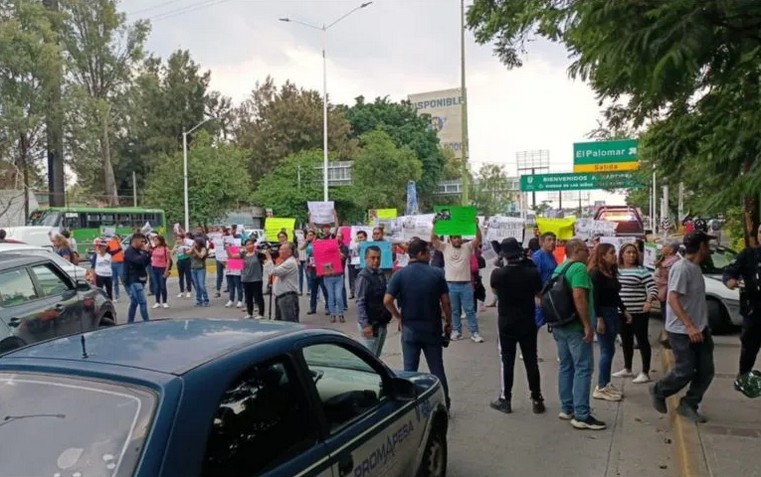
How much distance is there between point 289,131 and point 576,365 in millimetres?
54058

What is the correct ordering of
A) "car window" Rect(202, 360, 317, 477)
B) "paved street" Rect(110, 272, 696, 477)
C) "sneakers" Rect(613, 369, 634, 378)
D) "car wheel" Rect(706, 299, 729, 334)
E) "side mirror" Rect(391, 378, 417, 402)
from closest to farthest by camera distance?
1. "car window" Rect(202, 360, 317, 477)
2. "side mirror" Rect(391, 378, 417, 402)
3. "paved street" Rect(110, 272, 696, 477)
4. "sneakers" Rect(613, 369, 634, 378)
5. "car wheel" Rect(706, 299, 729, 334)

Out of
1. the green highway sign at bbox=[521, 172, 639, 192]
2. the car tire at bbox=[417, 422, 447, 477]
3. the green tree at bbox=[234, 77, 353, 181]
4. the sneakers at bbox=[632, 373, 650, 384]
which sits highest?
the green tree at bbox=[234, 77, 353, 181]

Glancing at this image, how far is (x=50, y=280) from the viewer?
815 centimetres

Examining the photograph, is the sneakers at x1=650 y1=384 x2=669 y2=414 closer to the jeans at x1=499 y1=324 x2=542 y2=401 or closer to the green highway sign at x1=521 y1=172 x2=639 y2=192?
the jeans at x1=499 y1=324 x2=542 y2=401

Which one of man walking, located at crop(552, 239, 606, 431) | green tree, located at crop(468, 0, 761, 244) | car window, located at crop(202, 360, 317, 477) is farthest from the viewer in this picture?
man walking, located at crop(552, 239, 606, 431)

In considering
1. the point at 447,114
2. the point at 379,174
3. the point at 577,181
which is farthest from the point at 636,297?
the point at 447,114

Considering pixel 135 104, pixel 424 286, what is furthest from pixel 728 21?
pixel 135 104

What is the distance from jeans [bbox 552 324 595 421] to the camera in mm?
6219

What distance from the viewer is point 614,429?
6.33 m

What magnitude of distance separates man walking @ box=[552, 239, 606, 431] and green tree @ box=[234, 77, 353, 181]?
5105cm

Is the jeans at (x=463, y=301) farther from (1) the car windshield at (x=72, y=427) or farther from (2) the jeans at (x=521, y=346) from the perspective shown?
(1) the car windshield at (x=72, y=427)

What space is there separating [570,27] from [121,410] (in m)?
4.37

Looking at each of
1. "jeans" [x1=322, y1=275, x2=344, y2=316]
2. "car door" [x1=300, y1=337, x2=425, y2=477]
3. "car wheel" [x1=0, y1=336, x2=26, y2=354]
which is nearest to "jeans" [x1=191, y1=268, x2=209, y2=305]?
"jeans" [x1=322, y1=275, x2=344, y2=316]

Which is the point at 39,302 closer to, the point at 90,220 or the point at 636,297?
the point at 636,297
